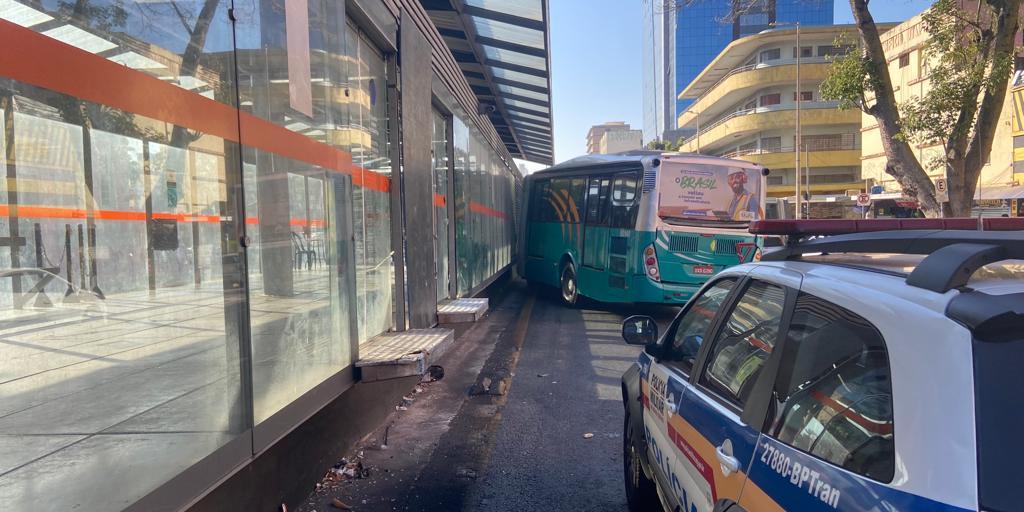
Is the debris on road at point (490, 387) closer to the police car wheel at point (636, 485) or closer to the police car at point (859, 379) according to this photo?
the police car wheel at point (636, 485)

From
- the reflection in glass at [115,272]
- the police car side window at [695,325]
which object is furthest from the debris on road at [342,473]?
the police car side window at [695,325]

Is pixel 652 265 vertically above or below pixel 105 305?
below

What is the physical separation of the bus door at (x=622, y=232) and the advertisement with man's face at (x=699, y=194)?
56 cm

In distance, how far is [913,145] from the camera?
20.3 metres

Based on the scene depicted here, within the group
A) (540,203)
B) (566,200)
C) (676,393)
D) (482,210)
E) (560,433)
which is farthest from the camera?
(540,203)

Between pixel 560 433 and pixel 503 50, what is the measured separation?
10522 mm

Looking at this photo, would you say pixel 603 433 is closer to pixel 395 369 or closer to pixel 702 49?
pixel 395 369

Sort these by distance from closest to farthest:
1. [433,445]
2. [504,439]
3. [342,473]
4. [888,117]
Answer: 1. [342,473]
2. [433,445]
3. [504,439]
4. [888,117]

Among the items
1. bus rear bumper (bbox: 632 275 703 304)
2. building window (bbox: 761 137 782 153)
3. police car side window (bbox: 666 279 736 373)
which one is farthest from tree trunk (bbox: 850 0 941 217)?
building window (bbox: 761 137 782 153)

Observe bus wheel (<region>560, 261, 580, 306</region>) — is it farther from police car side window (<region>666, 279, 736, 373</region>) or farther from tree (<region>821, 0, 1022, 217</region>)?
police car side window (<region>666, 279, 736, 373</region>)

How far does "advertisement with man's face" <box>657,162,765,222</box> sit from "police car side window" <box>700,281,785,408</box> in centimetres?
844

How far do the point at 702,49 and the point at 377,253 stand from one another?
361 feet

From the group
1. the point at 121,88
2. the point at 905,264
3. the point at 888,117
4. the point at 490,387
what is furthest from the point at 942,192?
the point at 121,88

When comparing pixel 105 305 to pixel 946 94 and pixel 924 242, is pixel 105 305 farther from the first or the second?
pixel 946 94
